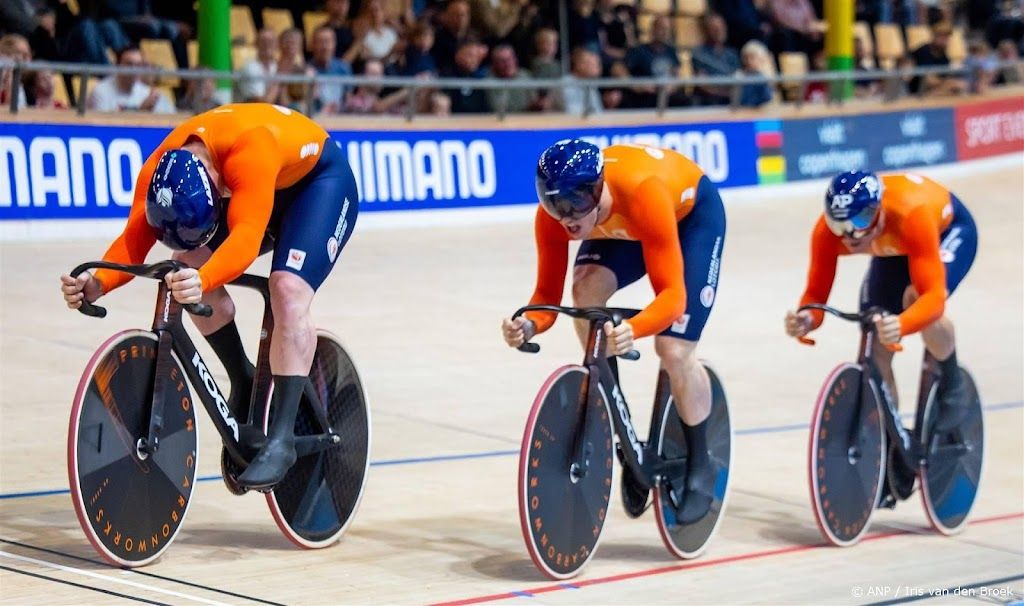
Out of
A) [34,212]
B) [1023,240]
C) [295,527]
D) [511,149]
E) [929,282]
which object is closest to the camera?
[295,527]

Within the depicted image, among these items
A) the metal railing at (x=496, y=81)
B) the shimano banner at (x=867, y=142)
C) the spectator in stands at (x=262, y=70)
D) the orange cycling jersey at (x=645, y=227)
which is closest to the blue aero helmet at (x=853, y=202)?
the orange cycling jersey at (x=645, y=227)

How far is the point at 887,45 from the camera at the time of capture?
1936 centimetres

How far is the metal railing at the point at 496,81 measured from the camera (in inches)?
392

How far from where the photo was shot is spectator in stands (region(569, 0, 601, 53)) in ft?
47.0

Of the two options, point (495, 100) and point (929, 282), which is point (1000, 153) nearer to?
point (495, 100)

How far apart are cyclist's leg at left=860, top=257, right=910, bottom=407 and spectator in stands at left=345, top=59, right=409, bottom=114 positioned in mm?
6473

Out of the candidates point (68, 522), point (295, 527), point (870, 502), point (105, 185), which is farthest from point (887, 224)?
point (105, 185)

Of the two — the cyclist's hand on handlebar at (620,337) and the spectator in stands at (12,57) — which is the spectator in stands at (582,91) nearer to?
the spectator in stands at (12,57)

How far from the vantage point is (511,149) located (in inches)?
490

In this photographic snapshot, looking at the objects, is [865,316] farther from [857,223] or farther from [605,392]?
[605,392]

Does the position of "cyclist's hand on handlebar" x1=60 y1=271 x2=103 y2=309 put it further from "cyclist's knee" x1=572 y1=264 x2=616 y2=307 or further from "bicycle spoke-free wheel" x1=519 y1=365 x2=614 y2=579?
"cyclist's knee" x1=572 y1=264 x2=616 y2=307

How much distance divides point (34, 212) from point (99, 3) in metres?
2.24

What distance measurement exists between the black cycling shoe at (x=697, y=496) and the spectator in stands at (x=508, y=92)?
300 inches

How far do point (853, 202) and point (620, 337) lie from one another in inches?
46.2
